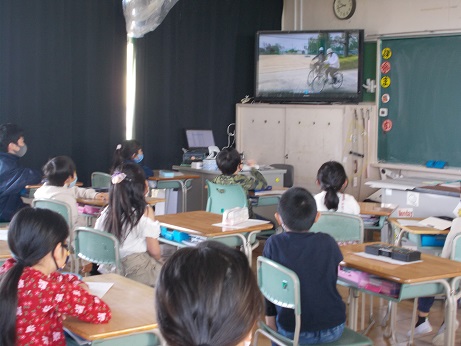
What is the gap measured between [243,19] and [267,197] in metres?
3.99

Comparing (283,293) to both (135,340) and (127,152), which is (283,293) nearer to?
(135,340)

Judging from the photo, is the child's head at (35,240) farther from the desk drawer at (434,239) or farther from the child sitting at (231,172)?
the child sitting at (231,172)

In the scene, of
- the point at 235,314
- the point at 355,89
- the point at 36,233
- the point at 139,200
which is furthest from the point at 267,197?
the point at 235,314

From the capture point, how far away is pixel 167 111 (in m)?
8.50

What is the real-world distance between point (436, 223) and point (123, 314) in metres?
2.72

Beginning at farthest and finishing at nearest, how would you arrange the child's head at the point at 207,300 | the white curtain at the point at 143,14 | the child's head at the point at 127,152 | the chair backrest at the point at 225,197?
the white curtain at the point at 143,14 → the child's head at the point at 127,152 → the chair backrest at the point at 225,197 → the child's head at the point at 207,300

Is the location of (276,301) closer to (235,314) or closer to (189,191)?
(235,314)

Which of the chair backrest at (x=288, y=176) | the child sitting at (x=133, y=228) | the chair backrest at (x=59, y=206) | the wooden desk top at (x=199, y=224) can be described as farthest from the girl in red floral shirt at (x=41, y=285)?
the chair backrest at (x=288, y=176)

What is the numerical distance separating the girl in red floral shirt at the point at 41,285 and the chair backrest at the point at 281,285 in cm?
81

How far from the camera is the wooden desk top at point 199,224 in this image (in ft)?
13.7

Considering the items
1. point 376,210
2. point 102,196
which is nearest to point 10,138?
point 102,196

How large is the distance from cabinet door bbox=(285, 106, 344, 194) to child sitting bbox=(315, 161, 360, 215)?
11.9ft

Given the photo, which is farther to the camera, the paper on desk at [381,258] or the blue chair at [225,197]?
the blue chair at [225,197]

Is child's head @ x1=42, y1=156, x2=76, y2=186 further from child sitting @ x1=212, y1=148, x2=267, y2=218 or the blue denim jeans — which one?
the blue denim jeans
